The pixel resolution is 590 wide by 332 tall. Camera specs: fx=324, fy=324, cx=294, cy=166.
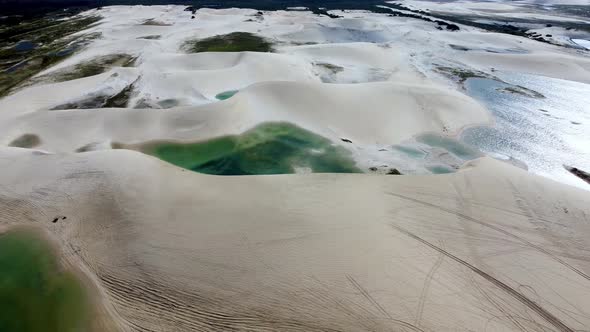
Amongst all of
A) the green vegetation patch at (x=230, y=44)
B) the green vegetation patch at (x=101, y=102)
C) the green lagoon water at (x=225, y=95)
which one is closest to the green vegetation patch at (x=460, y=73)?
the green vegetation patch at (x=230, y=44)

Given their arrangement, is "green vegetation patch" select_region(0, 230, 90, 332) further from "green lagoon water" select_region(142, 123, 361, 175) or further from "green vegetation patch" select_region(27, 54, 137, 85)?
"green vegetation patch" select_region(27, 54, 137, 85)

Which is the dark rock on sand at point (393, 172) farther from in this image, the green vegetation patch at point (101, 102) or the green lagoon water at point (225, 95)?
the green vegetation patch at point (101, 102)

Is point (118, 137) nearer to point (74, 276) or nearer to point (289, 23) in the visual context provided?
point (74, 276)

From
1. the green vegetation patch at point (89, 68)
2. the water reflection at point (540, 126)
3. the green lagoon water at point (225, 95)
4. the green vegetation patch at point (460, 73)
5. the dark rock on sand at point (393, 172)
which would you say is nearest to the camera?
the dark rock on sand at point (393, 172)

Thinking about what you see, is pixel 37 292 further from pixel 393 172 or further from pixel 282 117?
pixel 393 172

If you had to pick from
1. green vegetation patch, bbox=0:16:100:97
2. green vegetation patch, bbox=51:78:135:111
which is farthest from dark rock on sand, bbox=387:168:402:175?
green vegetation patch, bbox=0:16:100:97
